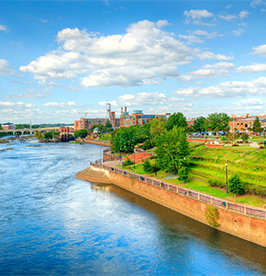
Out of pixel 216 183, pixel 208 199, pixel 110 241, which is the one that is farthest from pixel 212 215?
pixel 110 241

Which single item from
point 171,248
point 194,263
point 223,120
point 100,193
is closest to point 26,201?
point 100,193

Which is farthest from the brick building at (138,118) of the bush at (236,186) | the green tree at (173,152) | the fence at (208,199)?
the bush at (236,186)

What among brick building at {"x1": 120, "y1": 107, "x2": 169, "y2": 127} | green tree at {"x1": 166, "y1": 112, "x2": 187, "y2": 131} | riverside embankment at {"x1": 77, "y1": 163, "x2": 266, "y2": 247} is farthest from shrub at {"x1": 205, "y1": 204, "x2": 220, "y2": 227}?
brick building at {"x1": 120, "y1": 107, "x2": 169, "y2": 127}

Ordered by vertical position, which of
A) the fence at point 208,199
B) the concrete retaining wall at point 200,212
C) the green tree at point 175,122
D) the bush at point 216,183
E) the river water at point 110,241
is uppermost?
the green tree at point 175,122

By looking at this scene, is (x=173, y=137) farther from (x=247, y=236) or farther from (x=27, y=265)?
(x=27, y=265)

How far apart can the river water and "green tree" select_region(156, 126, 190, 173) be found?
7454 millimetres

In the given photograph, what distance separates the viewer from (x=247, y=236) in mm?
23703

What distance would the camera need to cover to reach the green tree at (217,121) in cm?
8100

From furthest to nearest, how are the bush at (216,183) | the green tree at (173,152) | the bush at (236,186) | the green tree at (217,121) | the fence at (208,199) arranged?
the green tree at (217,121), the green tree at (173,152), the bush at (216,183), the bush at (236,186), the fence at (208,199)

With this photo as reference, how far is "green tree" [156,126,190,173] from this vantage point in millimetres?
40469

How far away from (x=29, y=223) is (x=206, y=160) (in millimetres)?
29069

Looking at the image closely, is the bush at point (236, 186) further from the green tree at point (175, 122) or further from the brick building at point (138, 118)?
the brick building at point (138, 118)

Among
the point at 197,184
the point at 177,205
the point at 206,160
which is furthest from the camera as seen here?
the point at 206,160

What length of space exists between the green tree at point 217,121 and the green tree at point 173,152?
40542mm
